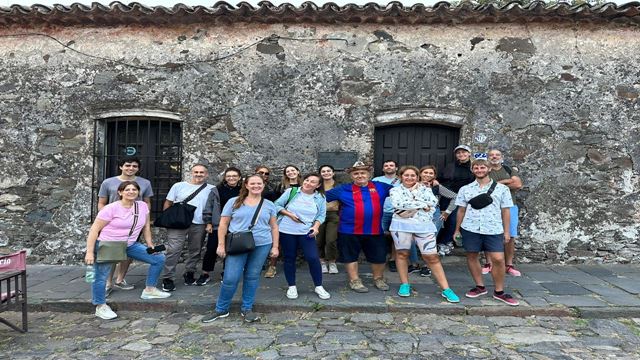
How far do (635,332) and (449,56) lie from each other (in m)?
4.12

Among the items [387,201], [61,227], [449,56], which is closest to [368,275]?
[387,201]

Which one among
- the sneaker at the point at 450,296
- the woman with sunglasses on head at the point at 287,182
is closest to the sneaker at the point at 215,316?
the woman with sunglasses on head at the point at 287,182

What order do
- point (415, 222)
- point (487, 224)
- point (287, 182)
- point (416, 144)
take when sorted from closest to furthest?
1. point (487, 224)
2. point (415, 222)
3. point (287, 182)
4. point (416, 144)

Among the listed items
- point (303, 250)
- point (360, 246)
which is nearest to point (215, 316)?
→ point (303, 250)

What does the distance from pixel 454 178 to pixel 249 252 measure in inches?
122

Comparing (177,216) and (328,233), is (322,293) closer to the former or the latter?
(328,233)

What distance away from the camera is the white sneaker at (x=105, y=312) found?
4301 mm

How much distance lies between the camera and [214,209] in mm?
5145

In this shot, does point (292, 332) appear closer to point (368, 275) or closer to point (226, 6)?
point (368, 275)

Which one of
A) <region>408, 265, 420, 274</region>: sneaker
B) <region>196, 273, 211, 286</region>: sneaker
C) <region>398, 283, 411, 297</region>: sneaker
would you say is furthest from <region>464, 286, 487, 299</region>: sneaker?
<region>196, 273, 211, 286</region>: sneaker

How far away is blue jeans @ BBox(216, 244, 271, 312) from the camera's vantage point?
4133 mm

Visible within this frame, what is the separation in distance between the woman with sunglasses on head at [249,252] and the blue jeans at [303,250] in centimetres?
32

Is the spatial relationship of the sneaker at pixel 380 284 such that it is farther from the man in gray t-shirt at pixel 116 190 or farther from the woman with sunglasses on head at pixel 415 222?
the man in gray t-shirt at pixel 116 190

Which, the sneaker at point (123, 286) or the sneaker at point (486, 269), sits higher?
the sneaker at point (486, 269)
